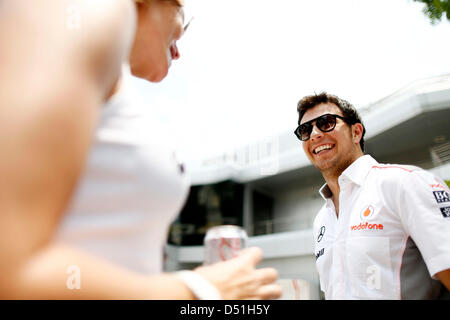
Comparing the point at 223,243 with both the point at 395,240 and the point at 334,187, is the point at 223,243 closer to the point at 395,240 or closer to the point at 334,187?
the point at 395,240

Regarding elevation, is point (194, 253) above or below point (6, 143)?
below

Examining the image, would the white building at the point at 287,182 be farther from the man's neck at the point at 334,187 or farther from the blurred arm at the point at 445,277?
the blurred arm at the point at 445,277

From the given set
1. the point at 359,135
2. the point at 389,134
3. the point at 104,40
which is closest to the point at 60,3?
the point at 104,40

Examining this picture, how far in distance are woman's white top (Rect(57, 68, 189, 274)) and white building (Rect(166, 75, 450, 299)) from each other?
252 inches

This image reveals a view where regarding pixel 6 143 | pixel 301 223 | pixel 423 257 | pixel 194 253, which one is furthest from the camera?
pixel 194 253

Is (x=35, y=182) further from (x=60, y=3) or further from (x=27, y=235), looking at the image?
(x=60, y=3)

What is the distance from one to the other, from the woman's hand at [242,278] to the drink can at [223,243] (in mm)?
143

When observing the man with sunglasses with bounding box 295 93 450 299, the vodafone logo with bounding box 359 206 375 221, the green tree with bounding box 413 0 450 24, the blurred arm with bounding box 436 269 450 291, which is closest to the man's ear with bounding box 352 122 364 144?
the man with sunglasses with bounding box 295 93 450 299

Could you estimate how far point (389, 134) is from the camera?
7938mm

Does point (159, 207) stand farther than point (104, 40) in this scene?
Yes

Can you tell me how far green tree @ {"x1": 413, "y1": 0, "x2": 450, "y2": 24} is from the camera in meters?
1.96

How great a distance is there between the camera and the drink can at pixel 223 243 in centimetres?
57

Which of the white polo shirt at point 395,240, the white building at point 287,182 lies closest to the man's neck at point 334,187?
the white polo shirt at point 395,240

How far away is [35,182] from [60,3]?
169 mm
